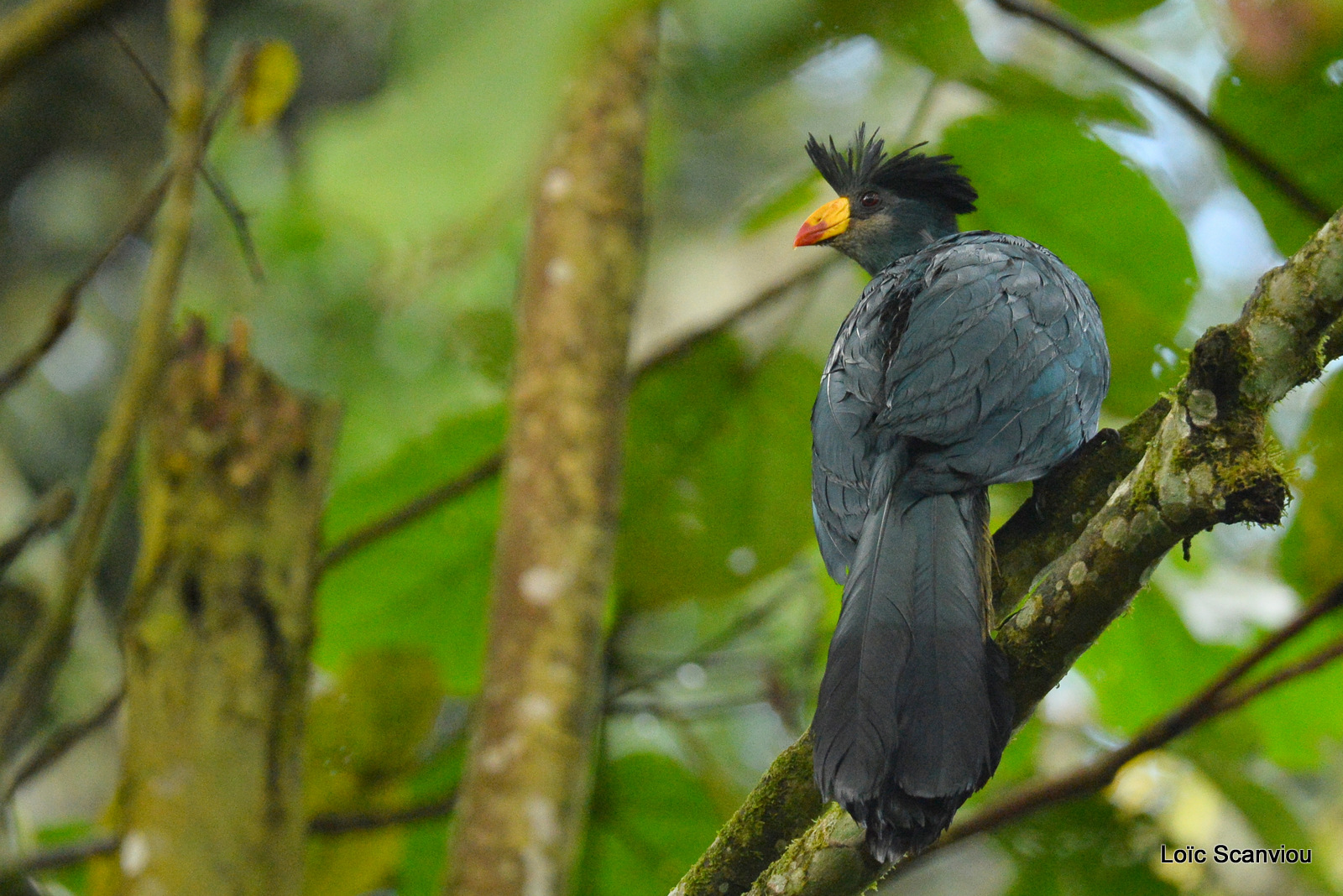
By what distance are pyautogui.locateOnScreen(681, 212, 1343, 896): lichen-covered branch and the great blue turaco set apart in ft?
0.35

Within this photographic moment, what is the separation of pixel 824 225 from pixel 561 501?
1.08 metres

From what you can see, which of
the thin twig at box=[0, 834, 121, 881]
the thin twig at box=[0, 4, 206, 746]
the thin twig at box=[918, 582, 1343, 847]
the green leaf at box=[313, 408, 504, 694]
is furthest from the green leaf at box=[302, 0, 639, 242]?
the green leaf at box=[313, 408, 504, 694]

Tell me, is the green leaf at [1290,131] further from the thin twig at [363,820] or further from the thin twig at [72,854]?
the thin twig at [72,854]

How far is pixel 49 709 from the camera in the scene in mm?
4961

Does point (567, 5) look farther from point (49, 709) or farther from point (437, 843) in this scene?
point (49, 709)

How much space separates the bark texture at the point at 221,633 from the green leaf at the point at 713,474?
130 centimetres

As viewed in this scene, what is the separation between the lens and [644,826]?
3512mm

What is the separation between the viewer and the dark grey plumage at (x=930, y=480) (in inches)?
58.8

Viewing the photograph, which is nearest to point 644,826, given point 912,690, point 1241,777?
point 1241,777

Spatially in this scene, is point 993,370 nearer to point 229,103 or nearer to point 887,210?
point 887,210

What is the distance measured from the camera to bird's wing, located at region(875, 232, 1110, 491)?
2107 mm

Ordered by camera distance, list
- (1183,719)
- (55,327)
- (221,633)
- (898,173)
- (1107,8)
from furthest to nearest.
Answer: (898,173), (1107,8), (1183,719), (221,633), (55,327)

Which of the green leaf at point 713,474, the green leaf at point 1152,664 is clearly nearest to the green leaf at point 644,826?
the green leaf at point 713,474

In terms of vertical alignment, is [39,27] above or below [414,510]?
above
